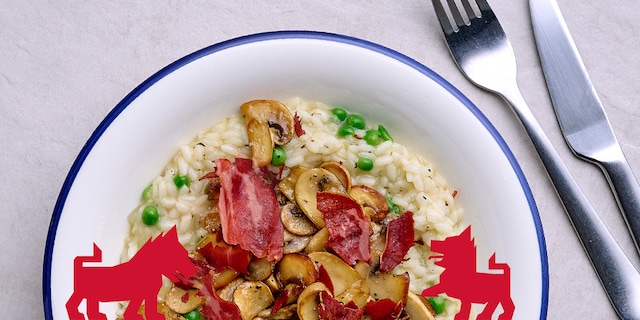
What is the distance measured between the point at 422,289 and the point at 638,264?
1.40 m

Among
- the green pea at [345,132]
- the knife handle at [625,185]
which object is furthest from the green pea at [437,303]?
the knife handle at [625,185]

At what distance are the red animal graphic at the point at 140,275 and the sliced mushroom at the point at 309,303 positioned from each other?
55 centimetres

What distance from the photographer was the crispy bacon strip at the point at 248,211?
325 centimetres

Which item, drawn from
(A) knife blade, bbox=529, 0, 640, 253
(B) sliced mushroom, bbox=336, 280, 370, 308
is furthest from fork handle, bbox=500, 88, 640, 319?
(B) sliced mushroom, bbox=336, 280, 370, 308

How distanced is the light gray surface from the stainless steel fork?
7 cm

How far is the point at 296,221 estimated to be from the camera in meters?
3.39

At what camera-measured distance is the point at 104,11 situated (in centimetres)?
390

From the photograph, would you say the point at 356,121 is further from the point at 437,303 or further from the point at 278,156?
the point at 437,303

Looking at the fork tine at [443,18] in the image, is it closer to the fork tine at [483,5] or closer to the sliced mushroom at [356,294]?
the fork tine at [483,5]

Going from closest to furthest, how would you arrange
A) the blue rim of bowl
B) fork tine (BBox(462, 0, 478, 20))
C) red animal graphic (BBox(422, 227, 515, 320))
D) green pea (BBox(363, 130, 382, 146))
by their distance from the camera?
the blue rim of bowl < red animal graphic (BBox(422, 227, 515, 320)) < green pea (BBox(363, 130, 382, 146)) < fork tine (BBox(462, 0, 478, 20))

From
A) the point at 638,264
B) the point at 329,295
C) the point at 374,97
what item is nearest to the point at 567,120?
the point at 638,264

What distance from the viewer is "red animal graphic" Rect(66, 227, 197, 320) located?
10.6 feet

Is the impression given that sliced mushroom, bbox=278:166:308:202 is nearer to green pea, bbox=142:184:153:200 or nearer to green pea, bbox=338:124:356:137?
green pea, bbox=338:124:356:137

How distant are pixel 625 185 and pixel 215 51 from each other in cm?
247
